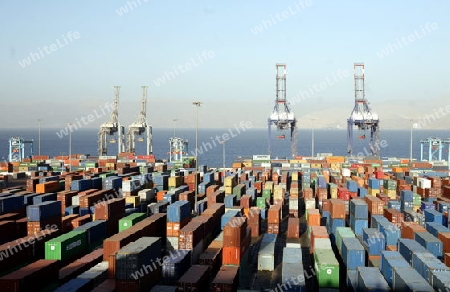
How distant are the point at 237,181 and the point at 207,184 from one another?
5.41 m

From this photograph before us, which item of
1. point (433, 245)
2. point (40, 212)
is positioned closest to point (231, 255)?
point (433, 245)

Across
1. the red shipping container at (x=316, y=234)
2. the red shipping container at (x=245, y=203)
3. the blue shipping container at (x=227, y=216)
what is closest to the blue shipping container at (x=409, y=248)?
the red shipping container at (x=316, y=234)

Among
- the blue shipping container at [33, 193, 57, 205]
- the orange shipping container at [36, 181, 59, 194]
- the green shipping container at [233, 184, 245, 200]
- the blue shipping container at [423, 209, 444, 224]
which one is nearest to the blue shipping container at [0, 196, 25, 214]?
the blue shipping container at [33, 193, 57, 205]

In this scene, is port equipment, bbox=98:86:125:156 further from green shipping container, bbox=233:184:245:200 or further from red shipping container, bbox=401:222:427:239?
red shipping container, bbox=401:222:427:239

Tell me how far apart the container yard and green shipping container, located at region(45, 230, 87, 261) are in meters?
0.07

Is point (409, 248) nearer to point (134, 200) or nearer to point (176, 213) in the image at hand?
point (176, 213)

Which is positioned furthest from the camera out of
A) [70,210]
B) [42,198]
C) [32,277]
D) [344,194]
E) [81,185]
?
[81,185]

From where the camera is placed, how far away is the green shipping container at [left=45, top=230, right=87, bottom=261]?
88.7ft

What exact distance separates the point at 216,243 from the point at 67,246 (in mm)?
9696

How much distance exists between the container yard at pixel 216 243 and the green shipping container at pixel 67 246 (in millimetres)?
66

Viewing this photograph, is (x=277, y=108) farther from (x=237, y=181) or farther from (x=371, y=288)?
(x=371, y=288)

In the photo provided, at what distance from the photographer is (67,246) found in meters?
27.9

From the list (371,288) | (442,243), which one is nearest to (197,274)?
(371,288)

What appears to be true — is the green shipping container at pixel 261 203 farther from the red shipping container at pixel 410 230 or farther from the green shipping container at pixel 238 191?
the red shipping container at pixel 410 230
